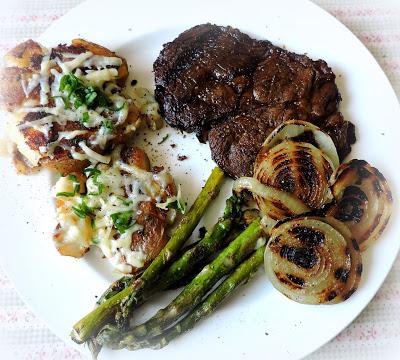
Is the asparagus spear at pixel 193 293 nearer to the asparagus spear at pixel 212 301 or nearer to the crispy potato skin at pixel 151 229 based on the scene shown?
the asparagus spear at pixel 212 301

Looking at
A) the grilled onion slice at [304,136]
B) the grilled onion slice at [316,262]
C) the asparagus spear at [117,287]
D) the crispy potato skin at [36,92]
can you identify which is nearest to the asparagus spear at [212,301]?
the grilled onion slice at [316,262]

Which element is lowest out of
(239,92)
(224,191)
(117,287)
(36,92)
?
(117,287)

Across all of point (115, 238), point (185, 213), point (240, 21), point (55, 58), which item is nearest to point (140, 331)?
point (115, 238)

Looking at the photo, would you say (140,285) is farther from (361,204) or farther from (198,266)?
(361,204)

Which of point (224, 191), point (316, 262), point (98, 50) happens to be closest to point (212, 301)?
point (316, 262)

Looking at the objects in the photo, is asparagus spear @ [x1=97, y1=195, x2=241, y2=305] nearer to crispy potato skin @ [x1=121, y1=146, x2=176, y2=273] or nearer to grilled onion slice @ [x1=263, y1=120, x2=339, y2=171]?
crispy potato skin @ [x1=121, y1=146, x2=176, y2=273]

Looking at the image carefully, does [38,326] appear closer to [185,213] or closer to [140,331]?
[140,331]

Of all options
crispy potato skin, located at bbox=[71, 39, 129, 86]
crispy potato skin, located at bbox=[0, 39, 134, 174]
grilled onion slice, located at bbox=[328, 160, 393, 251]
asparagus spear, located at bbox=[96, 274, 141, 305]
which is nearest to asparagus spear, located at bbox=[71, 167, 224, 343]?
→ asparagus spear, located at bbox=[96, 274, 141, 305]
